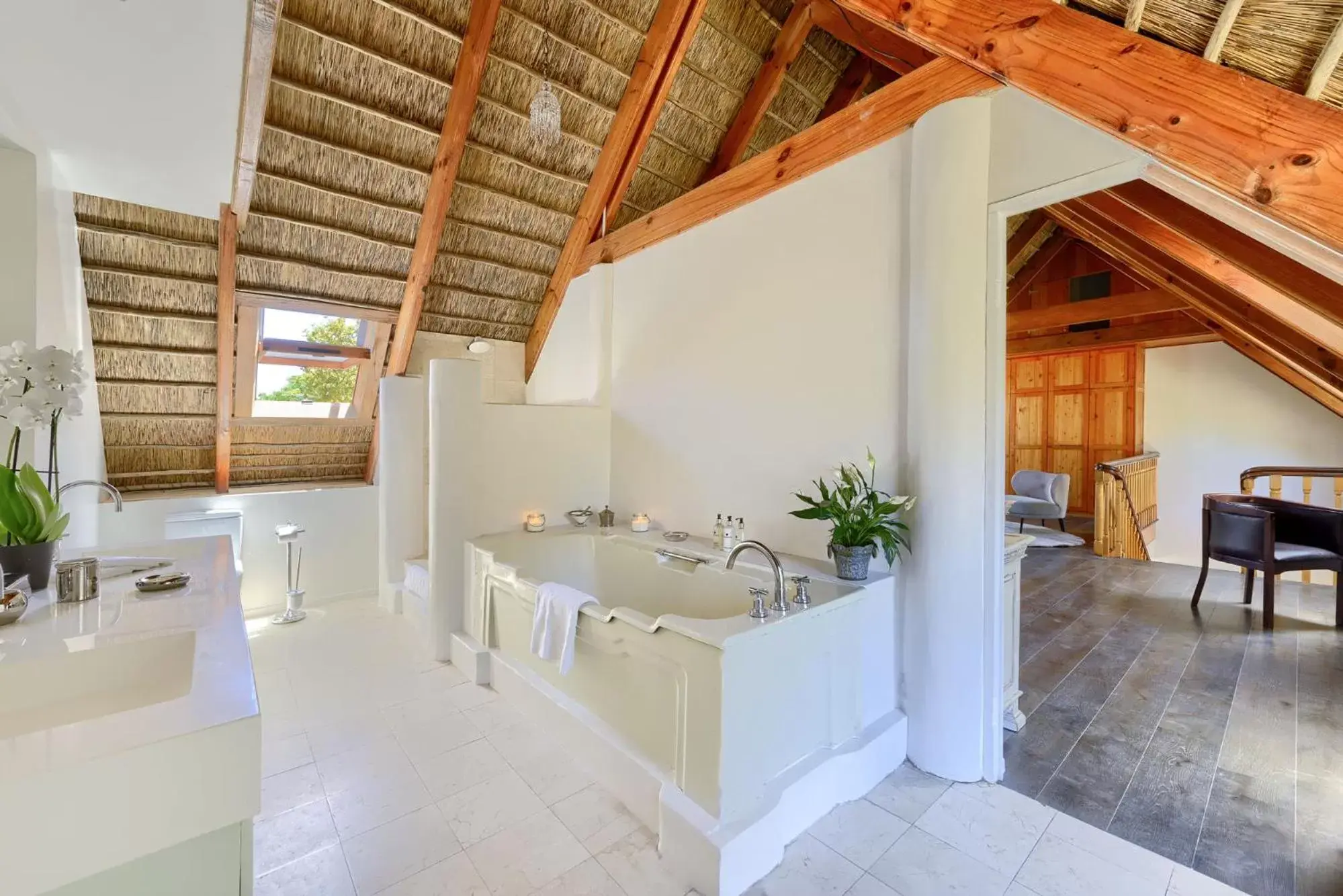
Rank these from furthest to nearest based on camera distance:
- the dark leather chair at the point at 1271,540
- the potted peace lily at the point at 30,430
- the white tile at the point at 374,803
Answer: the dark leather chair at the point at 1271,540, the white tile at the point at 374,803, the potted peace lily at the point at 30,430

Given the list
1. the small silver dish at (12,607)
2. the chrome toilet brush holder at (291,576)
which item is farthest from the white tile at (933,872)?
the chrome toilet brush holder at (291,576)

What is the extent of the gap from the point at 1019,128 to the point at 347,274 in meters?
3.93

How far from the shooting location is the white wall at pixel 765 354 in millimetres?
2467

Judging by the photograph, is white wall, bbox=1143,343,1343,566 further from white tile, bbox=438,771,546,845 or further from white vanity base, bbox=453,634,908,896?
white tile, bbox=438,771,546,845

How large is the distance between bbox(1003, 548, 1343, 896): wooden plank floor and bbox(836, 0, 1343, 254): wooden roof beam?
1872 millimetres

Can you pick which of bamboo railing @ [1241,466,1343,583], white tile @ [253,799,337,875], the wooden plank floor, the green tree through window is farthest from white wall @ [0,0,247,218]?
bamboo railing @ [1241,466,1343,583]

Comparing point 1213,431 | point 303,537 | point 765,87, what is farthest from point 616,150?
point 1213,431

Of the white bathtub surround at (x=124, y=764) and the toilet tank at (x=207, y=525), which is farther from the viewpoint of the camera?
the toilet tank at (x=207, y=525)

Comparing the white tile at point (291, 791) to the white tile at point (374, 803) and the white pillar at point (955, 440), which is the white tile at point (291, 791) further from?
the white pillar at point (955, 440)

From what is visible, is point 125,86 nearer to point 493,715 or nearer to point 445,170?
point 445,170

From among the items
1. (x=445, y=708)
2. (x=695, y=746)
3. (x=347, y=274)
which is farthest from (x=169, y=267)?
(x=695, y=746)

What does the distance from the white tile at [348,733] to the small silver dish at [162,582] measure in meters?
1.11

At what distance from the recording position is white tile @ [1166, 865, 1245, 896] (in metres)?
1.56

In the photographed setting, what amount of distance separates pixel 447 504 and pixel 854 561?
2.32 metres
